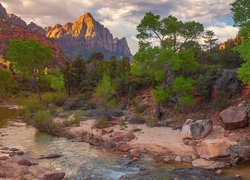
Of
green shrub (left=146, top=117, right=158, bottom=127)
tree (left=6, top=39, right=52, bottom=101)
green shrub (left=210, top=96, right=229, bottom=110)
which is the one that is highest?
tree (left=6, top=39, right=52, bottom=101)

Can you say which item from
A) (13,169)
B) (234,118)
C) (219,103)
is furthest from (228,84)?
(13,169)

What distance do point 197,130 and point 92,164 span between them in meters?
9.07

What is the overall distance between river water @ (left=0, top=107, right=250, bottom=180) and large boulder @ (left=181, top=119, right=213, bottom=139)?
5.06 metres

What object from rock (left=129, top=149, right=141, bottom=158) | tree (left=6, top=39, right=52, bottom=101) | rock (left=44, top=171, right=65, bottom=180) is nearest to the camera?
rock (left=44, top=171, right=65, bottom=180)

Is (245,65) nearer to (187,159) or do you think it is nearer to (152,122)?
(187,159)

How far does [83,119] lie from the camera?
131 feet

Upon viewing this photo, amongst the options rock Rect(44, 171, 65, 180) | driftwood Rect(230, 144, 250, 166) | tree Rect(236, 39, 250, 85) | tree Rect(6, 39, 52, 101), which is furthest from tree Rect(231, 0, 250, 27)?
tree Rect(6, 39, 52, 101)

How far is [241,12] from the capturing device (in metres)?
27.1

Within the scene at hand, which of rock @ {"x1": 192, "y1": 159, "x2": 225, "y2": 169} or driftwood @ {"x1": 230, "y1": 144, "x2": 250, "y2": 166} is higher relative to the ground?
driftwood @ {"x1": 230, "y1": 144, "x2": 250, "y2": 166}

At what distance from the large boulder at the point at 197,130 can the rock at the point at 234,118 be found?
49.6 inches

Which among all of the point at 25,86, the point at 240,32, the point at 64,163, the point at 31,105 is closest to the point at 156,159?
the point at 64,163

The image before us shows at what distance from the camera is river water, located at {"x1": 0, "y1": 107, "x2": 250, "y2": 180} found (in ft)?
61.9

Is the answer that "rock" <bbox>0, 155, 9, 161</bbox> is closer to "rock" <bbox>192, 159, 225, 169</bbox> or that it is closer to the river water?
the river water

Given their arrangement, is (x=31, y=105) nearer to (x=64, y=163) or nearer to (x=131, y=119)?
(x=131, y=119)
